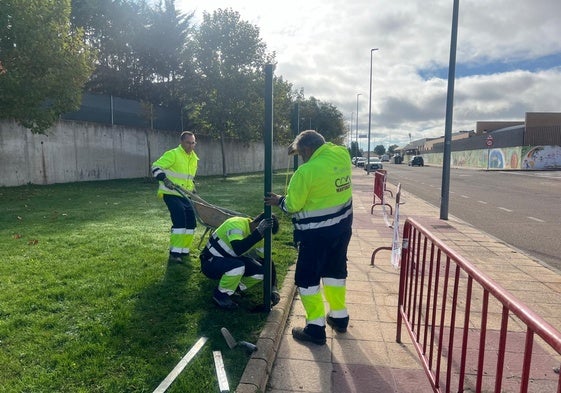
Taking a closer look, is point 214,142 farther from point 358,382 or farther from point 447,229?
point 358,382

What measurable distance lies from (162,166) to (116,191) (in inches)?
410

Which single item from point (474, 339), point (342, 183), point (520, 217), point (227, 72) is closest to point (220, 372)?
point (342, 183)

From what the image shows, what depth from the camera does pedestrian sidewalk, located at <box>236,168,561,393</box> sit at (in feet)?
10.0

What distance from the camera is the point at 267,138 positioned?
4074 mm

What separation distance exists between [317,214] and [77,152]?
657 inches

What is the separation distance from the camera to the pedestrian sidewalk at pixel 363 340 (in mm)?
3051

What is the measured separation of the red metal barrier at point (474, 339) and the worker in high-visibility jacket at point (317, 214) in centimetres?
63

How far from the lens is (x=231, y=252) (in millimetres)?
4188

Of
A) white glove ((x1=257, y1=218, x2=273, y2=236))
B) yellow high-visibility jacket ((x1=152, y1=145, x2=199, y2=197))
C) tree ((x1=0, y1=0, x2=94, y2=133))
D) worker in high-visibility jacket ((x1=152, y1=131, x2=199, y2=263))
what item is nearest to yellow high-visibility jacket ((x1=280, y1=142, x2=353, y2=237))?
white glove ((x1=257, y1=218, x2=273, y2=236))

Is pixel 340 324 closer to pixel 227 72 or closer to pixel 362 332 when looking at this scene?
pixel 362 332

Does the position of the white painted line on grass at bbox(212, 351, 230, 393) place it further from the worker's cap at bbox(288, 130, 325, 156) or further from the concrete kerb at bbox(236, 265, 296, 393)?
the worker's cap at bbox(288, 130, 325, 156)

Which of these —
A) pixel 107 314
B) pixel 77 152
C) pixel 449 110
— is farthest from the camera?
pixel 77 152

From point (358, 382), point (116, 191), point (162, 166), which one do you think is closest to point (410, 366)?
point (358, 382)

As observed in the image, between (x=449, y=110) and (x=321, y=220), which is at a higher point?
(x=449, y=110)
